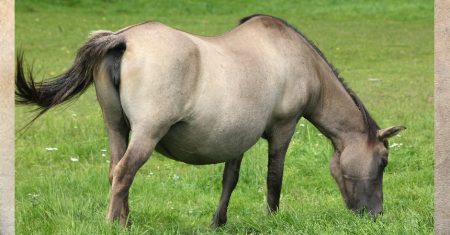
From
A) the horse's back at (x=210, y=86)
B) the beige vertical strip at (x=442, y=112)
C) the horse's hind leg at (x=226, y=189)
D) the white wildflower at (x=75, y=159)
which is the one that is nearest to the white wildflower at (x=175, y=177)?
the white wildflower at (x=75, y=159)

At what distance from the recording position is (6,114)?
423 centimetres

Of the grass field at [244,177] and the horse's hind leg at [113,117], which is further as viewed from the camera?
the grass field at [244,177]

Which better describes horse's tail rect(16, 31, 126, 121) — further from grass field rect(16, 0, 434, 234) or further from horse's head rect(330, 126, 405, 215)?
horse's head rect(330, 126, 405, 215)

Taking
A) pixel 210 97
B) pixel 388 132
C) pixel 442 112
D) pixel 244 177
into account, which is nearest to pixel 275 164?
pixel 388 132

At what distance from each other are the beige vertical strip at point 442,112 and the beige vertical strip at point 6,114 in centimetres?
186

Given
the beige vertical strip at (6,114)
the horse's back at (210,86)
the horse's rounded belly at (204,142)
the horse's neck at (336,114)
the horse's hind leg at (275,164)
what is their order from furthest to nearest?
1. the horse's neck at (336,114)
2. the horse's hind leg at (275,164)
3. the horse's rounded belly at (204,142)
4. the horse's back at (210,86)
5. the beige vertical strip at (6,114)

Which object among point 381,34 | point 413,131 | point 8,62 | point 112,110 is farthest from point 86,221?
point 381,34

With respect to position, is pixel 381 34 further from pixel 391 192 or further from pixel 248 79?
pixel 248 79

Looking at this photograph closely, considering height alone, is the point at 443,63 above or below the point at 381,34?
above

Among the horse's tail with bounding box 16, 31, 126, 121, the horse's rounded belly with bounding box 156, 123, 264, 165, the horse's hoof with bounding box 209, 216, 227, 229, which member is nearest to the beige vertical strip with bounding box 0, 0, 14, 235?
the horse's tail with bounding box 16, 31, 126, 121

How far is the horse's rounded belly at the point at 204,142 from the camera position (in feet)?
18.5

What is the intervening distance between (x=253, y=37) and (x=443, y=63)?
2209 millimetres

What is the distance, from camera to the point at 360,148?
6.82 metres

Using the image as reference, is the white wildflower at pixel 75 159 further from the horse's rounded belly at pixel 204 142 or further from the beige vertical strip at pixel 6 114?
the beige vertical strip at pixel 6 114
